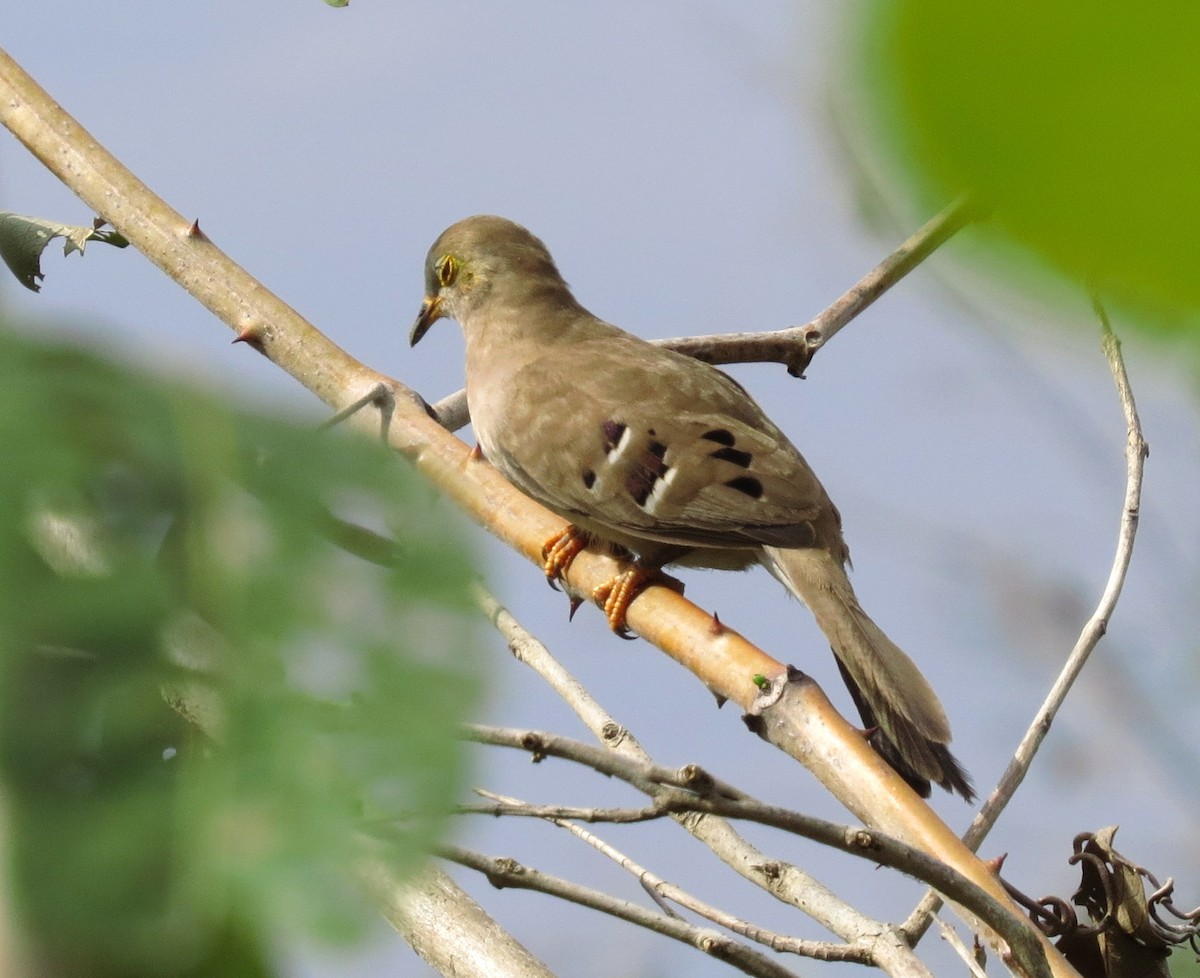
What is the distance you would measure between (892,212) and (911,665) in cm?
352

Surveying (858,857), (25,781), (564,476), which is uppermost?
(564,476)

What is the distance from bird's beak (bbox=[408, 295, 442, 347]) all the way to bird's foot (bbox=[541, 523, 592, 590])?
5.76 ft

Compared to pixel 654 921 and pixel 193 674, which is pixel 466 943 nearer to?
pixel 654 921

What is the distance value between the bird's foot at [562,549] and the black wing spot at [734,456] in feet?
1.63

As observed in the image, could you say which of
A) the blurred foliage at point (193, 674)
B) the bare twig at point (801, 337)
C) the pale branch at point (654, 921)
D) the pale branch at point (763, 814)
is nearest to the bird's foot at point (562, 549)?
the bare twig at point (801, 337)

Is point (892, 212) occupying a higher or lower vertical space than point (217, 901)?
higher

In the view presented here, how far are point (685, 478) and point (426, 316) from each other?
212cm

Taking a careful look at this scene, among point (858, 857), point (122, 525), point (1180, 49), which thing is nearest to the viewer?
point (1180, 49)

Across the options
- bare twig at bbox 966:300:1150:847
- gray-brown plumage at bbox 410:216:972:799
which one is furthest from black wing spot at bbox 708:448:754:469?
bare twig at bbox 966:300:1150:847

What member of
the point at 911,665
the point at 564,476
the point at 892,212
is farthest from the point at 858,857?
the point at 564,476

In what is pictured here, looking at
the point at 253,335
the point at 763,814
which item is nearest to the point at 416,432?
the point at 253,335

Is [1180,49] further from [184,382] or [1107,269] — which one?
[184,382]

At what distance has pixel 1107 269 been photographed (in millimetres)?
249

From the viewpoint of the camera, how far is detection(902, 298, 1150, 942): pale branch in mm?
2434
